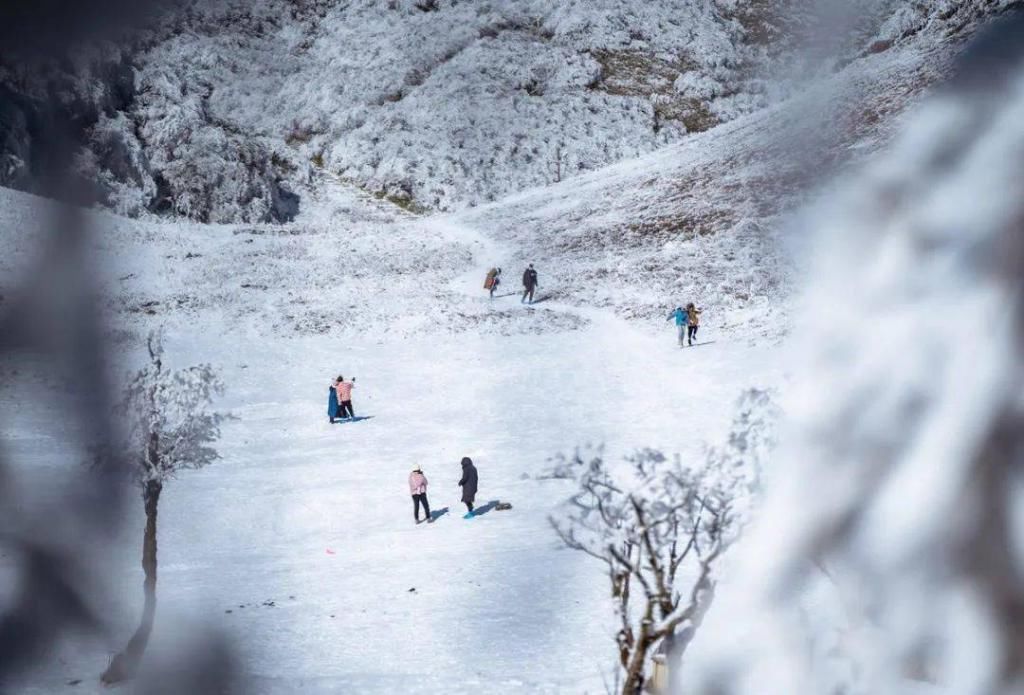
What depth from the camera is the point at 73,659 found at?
58cm

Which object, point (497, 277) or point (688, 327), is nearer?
point (688, 327)

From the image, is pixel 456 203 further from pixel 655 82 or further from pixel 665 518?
pixel 665 518

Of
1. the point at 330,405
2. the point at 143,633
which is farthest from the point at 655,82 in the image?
the point at 330,405

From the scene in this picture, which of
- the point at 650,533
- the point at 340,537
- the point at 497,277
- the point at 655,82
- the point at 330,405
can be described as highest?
the point at 497,277

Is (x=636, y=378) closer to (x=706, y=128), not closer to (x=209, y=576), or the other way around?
(x=706, y=128)

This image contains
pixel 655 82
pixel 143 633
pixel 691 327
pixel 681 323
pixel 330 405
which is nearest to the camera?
pixel 143 633

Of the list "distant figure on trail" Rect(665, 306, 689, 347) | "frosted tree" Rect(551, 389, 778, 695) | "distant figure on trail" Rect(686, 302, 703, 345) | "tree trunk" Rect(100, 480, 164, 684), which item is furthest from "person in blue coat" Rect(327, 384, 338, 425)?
"tree trunk" Rect(100, 480, 164, 684)

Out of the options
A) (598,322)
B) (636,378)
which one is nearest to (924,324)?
(636,378)

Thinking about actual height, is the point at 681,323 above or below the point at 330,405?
above

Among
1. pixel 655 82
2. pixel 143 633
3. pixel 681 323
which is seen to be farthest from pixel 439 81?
pixel 681 323

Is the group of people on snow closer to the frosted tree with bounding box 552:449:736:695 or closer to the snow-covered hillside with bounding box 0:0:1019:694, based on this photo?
the frosted tree with bounding box 552:449:736:695

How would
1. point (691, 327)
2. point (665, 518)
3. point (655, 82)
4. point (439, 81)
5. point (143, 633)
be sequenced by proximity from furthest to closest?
point (691, 327) → point (665, 518) → point (655, 82) → point (439, 81) → point (143, 633)

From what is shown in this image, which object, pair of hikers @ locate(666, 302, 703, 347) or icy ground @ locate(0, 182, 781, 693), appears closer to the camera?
icy ground @ locate(0, 182, 781, 693)

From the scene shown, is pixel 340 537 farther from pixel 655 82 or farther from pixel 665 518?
pixel 665 518
